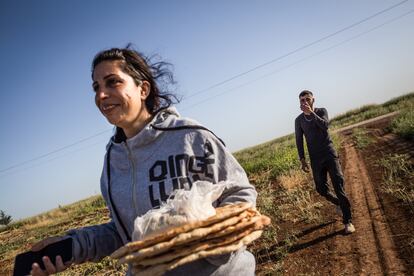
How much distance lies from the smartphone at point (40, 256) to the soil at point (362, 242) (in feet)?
12.2

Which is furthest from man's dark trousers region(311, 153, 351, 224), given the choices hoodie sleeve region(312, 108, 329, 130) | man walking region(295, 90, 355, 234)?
hoodie sleeve region(312, 108, 329, 130)

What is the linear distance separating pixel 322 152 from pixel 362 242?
1.53 metres

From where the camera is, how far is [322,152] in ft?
18.4

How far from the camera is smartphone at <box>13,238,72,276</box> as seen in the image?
1.42 metres

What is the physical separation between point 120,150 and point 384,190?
613 cm

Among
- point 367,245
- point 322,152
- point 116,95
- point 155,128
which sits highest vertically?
point 116,95

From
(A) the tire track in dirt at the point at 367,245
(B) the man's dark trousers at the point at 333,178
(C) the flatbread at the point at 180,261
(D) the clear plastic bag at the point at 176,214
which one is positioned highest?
(D) the clear plastic bag at the point at 176,214

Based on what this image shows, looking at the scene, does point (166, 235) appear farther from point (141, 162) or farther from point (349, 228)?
point (349, 228)

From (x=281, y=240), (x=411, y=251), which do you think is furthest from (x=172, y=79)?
(x=281, y=240)

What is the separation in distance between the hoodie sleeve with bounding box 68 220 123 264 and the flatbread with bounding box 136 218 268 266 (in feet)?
2.38

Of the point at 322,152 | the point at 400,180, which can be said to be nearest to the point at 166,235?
the point at 322,152

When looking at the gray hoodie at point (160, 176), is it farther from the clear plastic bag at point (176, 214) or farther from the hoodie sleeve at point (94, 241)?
the clear plastic bag at point (176, 214)

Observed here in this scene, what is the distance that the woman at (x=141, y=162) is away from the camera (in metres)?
1.62

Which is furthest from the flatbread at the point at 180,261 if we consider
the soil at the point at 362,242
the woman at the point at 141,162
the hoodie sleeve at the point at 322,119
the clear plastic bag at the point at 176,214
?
the hoodie sleeve at the point at 322,119
